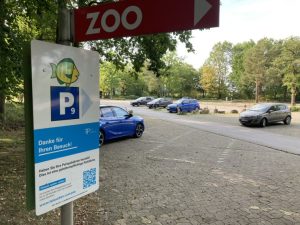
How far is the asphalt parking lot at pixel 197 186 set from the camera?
211 inches

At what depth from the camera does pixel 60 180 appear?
7.63 feet

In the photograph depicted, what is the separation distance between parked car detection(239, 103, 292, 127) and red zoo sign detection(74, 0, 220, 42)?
20.6 meters

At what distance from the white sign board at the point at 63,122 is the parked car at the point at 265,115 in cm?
2039

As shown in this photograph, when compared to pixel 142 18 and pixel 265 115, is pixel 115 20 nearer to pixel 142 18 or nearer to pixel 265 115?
pixel 142 18

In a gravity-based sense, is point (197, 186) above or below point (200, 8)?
below

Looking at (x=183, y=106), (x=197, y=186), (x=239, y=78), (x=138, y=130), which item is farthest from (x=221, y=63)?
(x=197, y=186)

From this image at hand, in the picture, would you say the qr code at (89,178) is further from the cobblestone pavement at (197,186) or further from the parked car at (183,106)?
the parked car at (183,106)

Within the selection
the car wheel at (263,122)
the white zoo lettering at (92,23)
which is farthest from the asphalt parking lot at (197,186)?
the car wheel at (263,122)

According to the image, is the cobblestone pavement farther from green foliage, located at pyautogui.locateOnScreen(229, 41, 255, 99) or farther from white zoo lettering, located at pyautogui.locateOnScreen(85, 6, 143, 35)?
green foliage, located at pyautogui.locateOnScreen(229, 41, 255, 99)

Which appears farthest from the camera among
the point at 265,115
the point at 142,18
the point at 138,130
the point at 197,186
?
the point at 265,115

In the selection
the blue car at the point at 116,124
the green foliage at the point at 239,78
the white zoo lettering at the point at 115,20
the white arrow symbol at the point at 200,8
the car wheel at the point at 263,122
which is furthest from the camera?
the green foliage at the point at 239,78

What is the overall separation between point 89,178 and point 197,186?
4852mm

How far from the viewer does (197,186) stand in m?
7.10

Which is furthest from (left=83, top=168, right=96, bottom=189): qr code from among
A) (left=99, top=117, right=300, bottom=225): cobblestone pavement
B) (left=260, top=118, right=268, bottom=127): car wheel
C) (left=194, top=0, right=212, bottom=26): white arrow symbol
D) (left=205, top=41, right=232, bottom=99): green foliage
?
(left=205, top=41, right=232, bottom=99): green foliage
